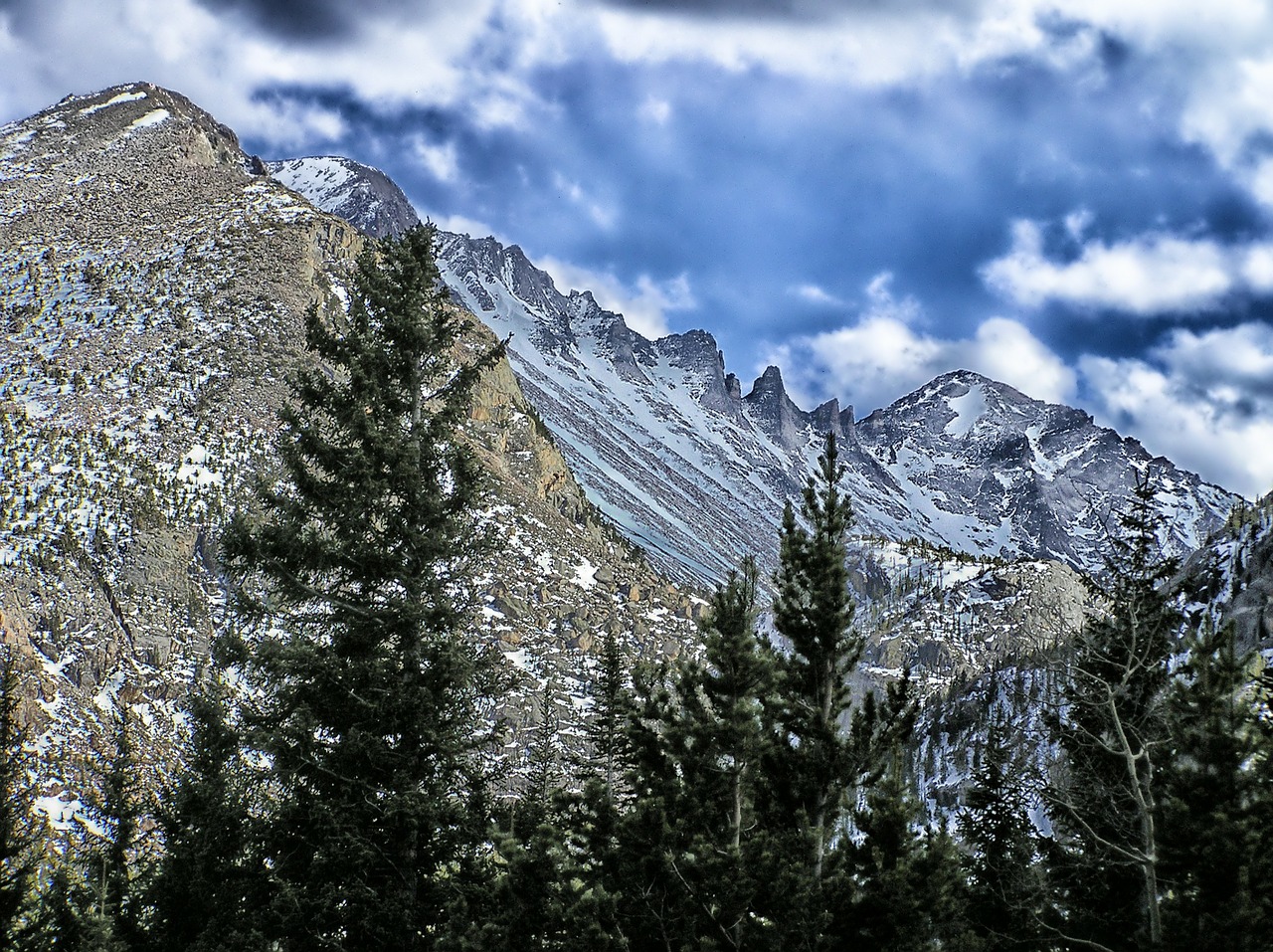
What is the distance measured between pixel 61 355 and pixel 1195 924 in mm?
143489

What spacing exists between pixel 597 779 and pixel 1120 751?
8.86 m

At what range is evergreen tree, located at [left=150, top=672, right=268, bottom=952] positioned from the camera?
13.5 metres

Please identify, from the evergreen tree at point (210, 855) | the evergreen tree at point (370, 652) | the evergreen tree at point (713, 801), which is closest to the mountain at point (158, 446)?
the evergreen tree at point (210, 855)

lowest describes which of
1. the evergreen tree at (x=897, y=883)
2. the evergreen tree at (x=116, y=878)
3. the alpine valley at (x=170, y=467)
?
the evergreen tree at (x=116, y=878)

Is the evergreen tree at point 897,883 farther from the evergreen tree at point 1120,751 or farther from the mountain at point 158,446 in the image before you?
the mountain at point 158,446

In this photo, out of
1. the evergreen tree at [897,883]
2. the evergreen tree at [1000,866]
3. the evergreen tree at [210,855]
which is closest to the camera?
the evergreen tree at [210,855]

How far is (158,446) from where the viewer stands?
115m

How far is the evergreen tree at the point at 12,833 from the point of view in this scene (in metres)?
19.4

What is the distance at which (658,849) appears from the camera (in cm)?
1477

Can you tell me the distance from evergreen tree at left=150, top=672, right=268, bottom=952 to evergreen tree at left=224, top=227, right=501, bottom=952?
54 cm

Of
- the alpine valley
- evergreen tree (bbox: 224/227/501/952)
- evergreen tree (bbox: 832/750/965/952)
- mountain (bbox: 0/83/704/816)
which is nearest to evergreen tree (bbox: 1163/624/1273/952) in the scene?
evergreen tree (bbox: 832/750/965/952)

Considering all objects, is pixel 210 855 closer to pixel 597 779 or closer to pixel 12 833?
pixel 12 833

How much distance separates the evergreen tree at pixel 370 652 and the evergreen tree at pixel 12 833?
9202mm

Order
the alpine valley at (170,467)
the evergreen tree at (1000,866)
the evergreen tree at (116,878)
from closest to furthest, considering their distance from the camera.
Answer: the evergreen tree at (1000,866)
the evergreen tree at (116,878)
the alpine valley at (170,467)
